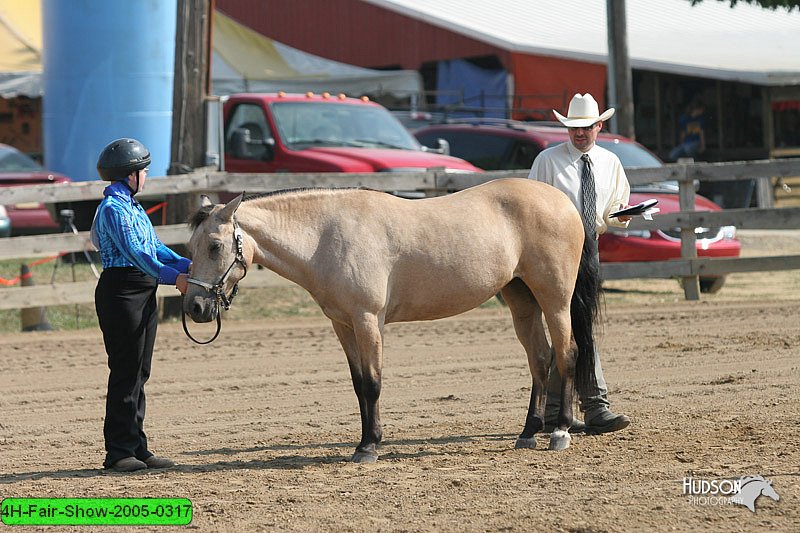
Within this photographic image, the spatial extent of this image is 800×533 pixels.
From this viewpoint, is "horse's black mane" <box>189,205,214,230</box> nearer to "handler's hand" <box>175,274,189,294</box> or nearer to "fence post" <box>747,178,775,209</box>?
"handler's hand" <box>175,274,189,294</box>

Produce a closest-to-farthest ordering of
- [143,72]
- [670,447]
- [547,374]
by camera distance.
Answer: [670,447]
[547,374]
[143,72]

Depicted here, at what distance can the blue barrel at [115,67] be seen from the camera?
16141mm

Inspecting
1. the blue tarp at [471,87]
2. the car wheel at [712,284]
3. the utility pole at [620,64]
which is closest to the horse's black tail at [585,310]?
the car wheel at [712,284]

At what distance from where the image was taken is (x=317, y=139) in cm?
1503

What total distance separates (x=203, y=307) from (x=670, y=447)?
2.75m

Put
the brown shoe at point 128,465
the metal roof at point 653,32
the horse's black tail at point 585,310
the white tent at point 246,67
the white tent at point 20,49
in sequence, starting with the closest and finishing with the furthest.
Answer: the brown shoe at point 128,465
the horse's black tail at point 585,310
the white tent at point 20,49
the metal roof at point 653,32
the white tent at point 246,67

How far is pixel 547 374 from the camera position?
7.32 metres

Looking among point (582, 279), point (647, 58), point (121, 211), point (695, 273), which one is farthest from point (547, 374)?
point (647, 58)

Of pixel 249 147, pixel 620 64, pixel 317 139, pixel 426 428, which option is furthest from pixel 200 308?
pixel 620 64

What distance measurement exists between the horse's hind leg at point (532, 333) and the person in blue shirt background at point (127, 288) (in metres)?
2.08

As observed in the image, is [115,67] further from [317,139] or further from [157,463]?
[157,463]

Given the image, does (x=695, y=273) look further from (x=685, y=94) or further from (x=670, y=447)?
(x=685, y=94)

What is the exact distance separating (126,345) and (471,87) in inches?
819

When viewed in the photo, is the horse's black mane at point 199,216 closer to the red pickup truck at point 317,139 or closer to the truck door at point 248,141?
the red pickup truck at point 317,139
